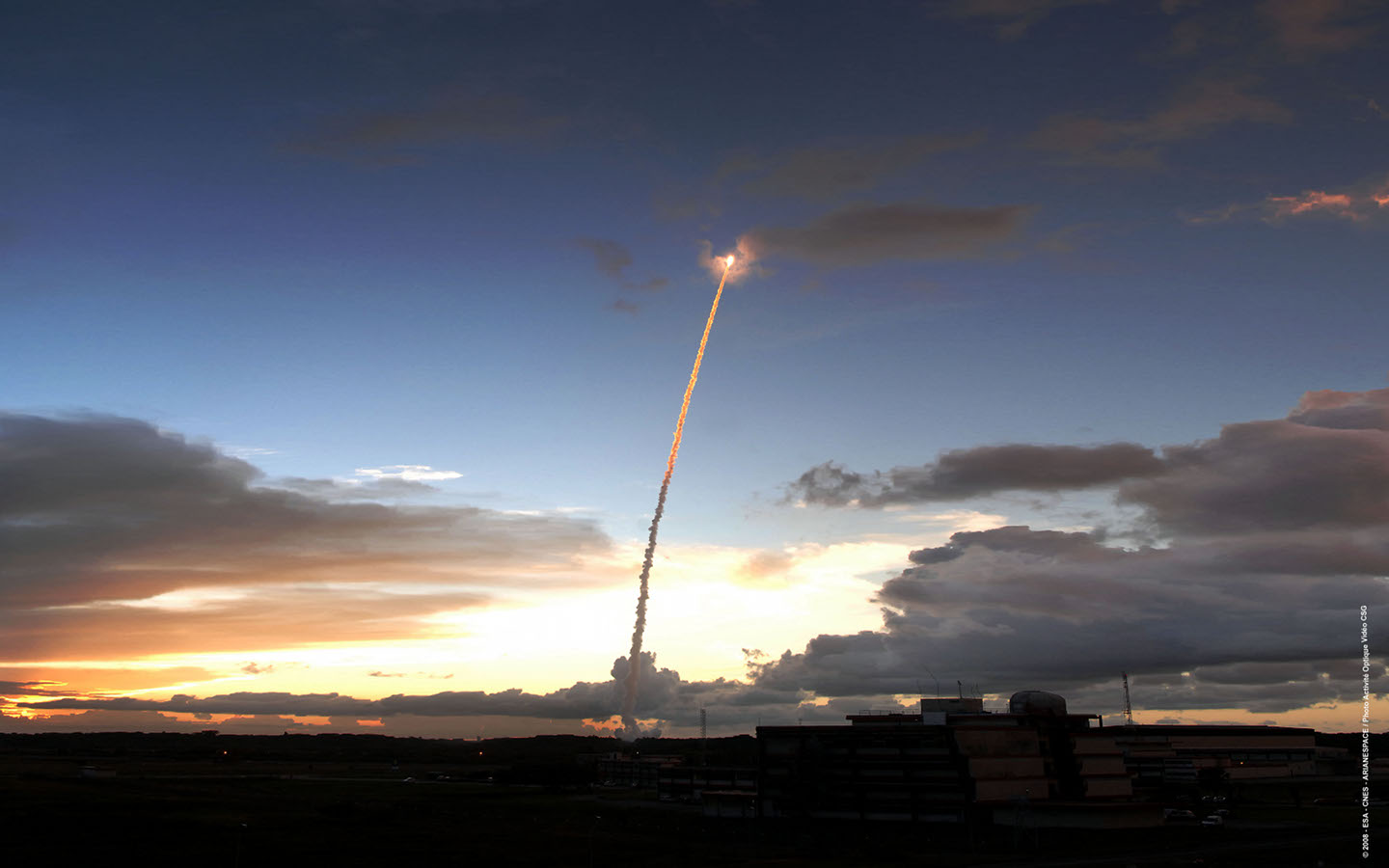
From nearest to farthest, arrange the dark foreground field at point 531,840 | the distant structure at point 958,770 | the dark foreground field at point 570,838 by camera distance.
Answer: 1. the dark foreground field at point 570,838
2. the dark foreground field at point 531,840
3. the distant structure at point 958,770

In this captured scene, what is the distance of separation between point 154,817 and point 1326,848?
15159cm

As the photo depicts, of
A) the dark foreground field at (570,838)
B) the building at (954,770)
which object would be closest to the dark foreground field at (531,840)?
the dark foreground field at (570,838)

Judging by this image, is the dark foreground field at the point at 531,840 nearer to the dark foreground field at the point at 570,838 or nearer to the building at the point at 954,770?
the dark foreground field at the point at 570,838

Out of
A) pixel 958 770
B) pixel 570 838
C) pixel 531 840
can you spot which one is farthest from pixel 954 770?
pixel 531 840

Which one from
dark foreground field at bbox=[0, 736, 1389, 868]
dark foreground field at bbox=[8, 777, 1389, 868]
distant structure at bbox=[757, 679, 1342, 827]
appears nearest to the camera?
dark foreground field at bbox=[0, 736, 1389, 868]

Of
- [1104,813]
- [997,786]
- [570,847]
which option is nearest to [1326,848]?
[1104,813]

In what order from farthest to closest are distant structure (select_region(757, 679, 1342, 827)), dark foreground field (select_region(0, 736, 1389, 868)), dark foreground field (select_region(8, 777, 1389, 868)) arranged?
distant structure (select_region(757, 679, 1342, 827)), dark foreground field (select_region(8, 777, 1389, 868)), dark foreground field (select_region(0, 736, 1389, 868))

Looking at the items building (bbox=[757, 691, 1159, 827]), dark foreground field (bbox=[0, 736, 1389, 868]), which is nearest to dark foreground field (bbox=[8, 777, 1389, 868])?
dark foreground field (bbox=[0, 736, 1389, 868])

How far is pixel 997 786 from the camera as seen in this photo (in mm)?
133250

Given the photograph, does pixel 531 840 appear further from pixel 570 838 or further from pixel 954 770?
pixel 954 770

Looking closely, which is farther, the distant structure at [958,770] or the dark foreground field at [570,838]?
the distant structure at [958,770]

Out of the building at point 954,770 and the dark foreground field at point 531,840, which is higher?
the building at point 954,770

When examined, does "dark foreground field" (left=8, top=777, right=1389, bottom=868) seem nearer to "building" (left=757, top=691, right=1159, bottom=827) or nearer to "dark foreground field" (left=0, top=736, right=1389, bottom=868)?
"dark foreground field" (left=0, top=736, right=1389, bottom=868)

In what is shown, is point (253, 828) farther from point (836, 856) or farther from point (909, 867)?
point (909, 867)
